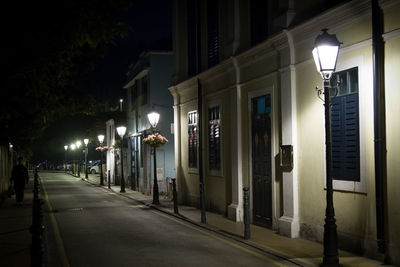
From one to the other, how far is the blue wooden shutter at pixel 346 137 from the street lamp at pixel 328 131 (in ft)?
5.08

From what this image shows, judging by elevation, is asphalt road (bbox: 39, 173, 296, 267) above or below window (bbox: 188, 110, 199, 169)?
below

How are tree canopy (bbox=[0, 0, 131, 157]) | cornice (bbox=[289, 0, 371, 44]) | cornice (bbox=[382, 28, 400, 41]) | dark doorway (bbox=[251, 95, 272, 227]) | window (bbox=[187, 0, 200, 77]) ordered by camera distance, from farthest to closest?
window (bbox=[187, 0, 200, 77])
dark doorway (bbox=[251, 95, 272, 227])
cornice (bbox=[289, 0, 371, 44])
cornice (bbox=[382, 28, 400, 41])
tree canopy (bbox=[0, 0, 131, 157])

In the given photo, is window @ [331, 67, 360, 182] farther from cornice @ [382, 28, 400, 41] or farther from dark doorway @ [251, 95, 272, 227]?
dark doorway @ [251, 95, 272, 227]

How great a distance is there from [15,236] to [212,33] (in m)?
10.3

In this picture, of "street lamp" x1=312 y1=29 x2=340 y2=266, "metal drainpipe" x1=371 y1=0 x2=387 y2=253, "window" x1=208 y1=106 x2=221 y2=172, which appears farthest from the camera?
→ "window" x1=208 y1=106 x2=221 y2=172

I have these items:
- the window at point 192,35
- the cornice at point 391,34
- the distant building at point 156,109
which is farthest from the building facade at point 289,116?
the distant building at point 156,109

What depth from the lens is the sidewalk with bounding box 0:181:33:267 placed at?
35.8ft

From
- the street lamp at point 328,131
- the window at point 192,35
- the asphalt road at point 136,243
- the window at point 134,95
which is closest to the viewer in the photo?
the street lamp at point 328,131

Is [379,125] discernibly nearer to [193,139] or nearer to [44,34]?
[44,34]

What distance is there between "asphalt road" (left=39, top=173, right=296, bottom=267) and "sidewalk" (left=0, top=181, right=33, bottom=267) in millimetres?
503

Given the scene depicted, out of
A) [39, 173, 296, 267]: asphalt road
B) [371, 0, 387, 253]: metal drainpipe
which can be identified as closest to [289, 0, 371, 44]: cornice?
[371, 0, 387, 253]: metal drainpipe

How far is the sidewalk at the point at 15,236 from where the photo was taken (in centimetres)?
1090

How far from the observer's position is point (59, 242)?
13242 mm

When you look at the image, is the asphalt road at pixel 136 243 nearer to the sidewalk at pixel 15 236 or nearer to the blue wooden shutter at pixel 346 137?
the sidewalk at pixel 15 236
